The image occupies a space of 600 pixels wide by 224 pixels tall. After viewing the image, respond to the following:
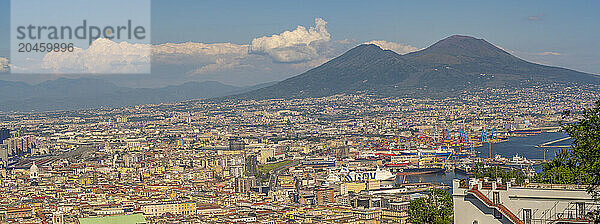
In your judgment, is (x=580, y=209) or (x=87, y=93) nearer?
(x=580, y=209)

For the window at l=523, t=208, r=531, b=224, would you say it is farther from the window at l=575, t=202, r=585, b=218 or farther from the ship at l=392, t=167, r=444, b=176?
the ship at l=392, t=167, r=444, b=176

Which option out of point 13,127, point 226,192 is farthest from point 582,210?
point 13,127

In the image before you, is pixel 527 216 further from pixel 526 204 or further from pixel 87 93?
pixel 87 93

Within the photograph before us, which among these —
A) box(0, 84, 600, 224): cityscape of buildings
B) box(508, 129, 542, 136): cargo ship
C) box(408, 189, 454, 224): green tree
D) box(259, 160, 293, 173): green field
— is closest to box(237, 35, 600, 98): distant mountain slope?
box(0, 84, 600, 224): cityscape of buildings

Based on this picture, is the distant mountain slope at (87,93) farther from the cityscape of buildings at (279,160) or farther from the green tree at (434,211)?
the green tree at (434,211)

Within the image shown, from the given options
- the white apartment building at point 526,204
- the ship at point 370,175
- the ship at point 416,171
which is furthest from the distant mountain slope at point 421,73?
the white apartment building at point 526,204

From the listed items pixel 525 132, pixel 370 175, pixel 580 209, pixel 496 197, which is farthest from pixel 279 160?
pixel 580 209
